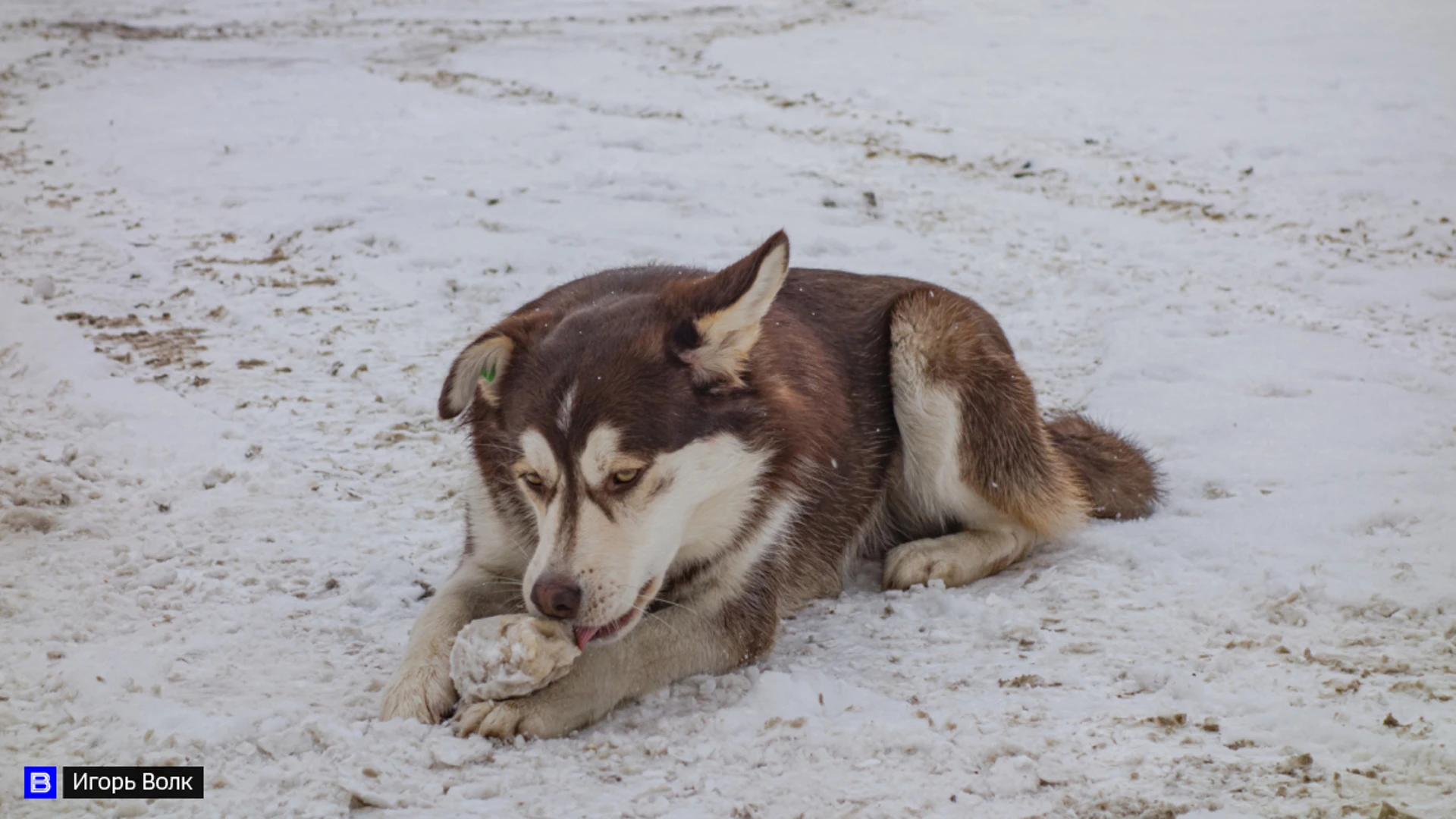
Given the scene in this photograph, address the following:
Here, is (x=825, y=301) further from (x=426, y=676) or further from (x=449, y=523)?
(x=426, y=676)

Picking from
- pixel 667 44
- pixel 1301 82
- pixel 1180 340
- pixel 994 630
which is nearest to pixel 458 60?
pixel 667 44

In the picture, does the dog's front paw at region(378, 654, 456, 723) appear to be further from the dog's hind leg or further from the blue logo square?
the dog's hind leg

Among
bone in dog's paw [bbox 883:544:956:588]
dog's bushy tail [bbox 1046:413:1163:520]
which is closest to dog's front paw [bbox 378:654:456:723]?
bone in dog's paw [bbox 883:544:956:588]

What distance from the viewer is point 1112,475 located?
475 cm

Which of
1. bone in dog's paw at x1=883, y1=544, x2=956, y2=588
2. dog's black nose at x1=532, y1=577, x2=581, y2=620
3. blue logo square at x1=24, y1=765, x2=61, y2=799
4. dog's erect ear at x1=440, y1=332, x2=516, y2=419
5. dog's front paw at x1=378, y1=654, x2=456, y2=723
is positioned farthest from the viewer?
bone in dog's paw at x1=883, y1=544, x2=956, y2=588

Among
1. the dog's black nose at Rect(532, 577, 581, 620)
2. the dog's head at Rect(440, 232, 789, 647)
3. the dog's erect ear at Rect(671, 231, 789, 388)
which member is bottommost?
the dog's black nose at Rect(532, 577, 581, 620)

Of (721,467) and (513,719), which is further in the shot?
(721,467)

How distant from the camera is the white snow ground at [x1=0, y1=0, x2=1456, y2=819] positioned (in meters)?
2.91

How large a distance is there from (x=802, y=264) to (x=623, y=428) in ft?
15.5

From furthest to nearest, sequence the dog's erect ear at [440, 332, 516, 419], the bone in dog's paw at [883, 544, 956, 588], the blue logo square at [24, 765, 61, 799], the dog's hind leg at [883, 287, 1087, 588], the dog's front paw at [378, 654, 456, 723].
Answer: the dog's hind leg at [883, 287, 1087, 588] < the bone in dog's paw at [883, 544, 956, 588] < the dog's erect ear at [440, 332, 516, 419] < the dog's front paw at [378, 654, 456, 723] < the blue logo square at [24, 765, 61, 799]

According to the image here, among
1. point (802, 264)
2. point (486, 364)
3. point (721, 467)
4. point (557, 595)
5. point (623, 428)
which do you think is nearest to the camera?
point (557, 595)

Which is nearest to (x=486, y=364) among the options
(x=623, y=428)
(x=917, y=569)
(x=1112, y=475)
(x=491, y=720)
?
(x=623, y=428)

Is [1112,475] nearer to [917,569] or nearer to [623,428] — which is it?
[917,569]

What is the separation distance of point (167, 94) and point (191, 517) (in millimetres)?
10133
